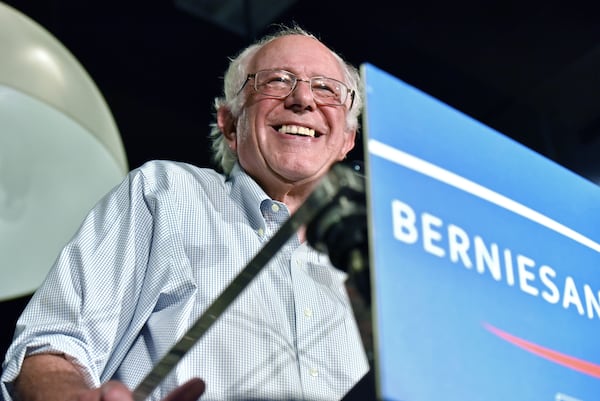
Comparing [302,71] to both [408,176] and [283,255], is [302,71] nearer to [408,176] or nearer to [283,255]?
[283,255]

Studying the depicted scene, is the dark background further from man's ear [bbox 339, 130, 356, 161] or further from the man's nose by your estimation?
the man's nose

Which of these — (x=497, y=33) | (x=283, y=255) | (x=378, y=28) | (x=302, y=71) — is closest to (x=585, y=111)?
(x=497, y=33)

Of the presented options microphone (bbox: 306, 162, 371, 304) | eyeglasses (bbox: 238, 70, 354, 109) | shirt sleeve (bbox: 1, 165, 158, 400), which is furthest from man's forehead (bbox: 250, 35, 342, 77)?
microphone (bbox: 306, 162, 371, 304)

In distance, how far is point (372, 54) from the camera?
301 cm

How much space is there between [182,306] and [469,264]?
538 mm

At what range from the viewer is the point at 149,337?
3.57 ft

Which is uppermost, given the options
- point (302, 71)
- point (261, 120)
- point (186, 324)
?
point (302, 71)

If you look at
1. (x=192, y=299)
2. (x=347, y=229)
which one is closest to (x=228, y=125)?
(x=192, y=299)

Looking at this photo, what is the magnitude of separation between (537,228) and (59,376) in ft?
1.66

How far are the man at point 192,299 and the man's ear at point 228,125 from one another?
0.63ft

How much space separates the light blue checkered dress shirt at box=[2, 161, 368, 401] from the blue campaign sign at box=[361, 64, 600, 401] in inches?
13.3

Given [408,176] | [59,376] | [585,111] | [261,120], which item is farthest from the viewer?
[585,111]

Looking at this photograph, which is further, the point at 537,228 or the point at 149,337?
the point at 149,337

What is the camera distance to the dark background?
2.86 m
